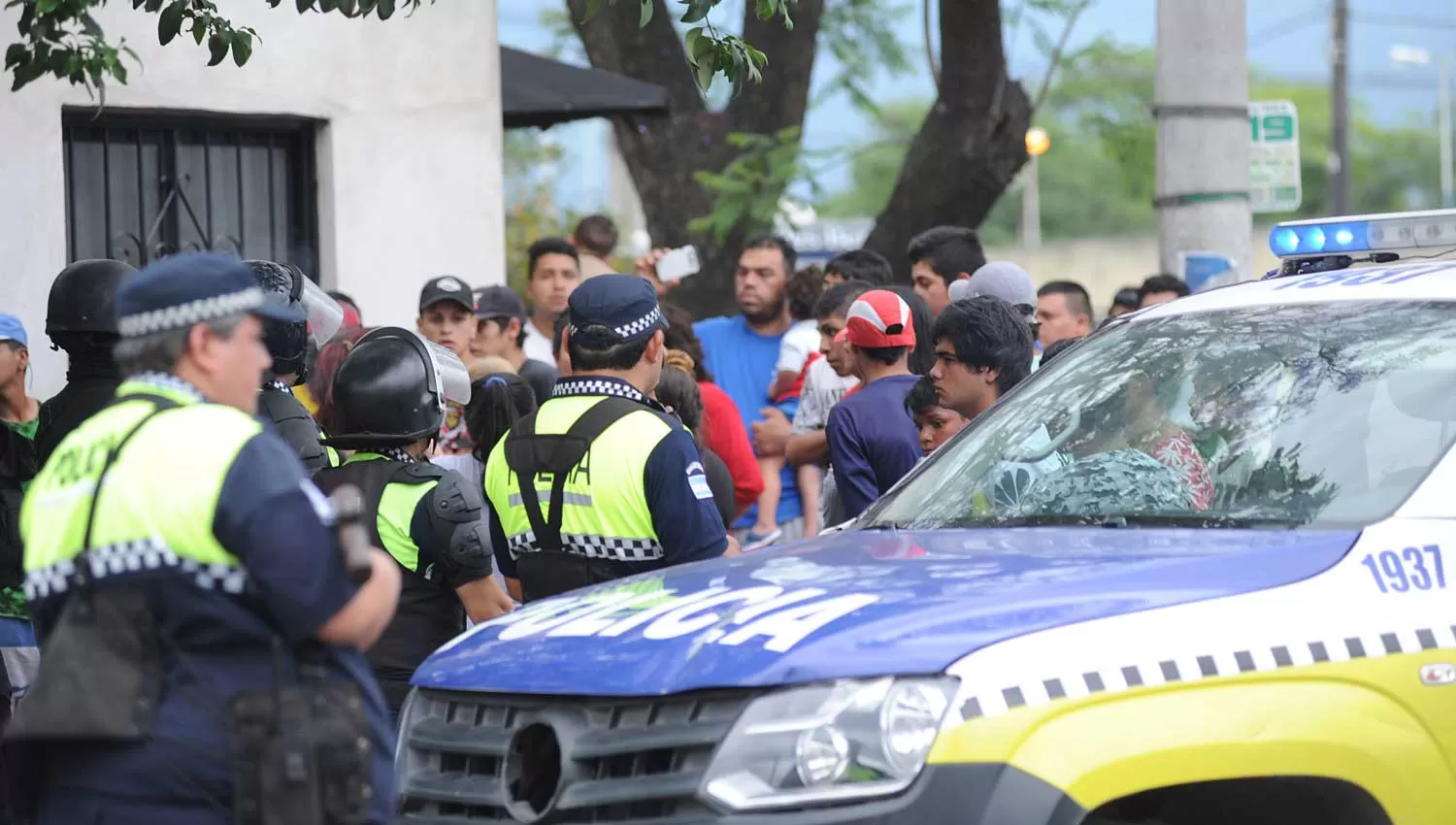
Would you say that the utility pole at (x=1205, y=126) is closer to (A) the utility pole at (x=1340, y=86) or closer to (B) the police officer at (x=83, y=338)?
(B) the police officer at (x=83, y=338)

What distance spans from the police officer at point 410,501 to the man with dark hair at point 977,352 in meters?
1.64

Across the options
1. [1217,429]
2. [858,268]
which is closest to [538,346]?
[858,268]

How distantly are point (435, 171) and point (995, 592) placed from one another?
6.33m

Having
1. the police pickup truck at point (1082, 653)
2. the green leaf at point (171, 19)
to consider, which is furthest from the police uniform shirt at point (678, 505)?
the green leaf at point (171, 19)

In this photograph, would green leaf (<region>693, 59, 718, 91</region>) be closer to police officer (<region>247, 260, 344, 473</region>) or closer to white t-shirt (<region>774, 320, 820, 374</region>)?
police officer (<region>247, 260, 344, 473</region>)

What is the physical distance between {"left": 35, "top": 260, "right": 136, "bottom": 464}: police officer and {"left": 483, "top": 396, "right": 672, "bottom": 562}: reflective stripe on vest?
117cm

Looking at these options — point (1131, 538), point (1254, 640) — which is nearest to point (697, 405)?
point (1131, 538)

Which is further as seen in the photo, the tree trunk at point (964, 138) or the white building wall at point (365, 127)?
the tree trunk at point (964, 138)

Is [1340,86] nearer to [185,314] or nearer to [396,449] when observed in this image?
[396,449]

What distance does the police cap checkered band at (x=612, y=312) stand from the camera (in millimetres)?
5332

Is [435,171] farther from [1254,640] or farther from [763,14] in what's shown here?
[1254,640]

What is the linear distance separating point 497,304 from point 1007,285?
244 centimetres

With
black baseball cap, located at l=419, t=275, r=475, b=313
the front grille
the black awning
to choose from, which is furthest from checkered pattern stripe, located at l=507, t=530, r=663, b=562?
the black awning

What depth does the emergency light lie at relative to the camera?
5035mm
